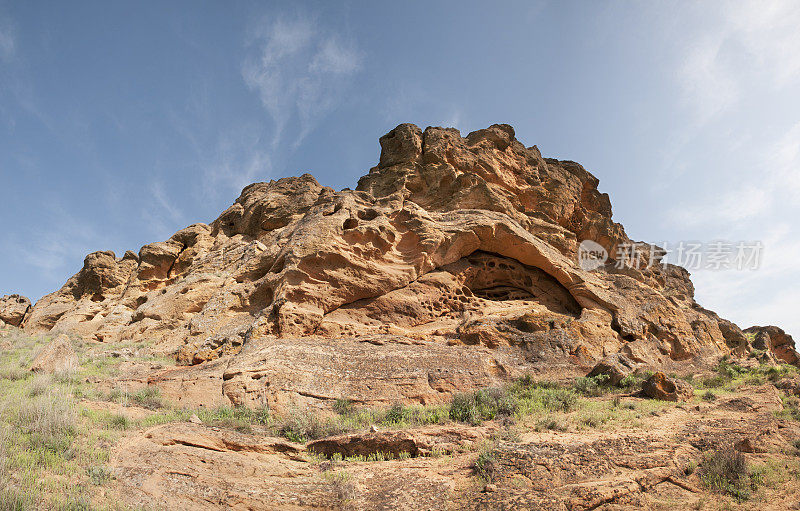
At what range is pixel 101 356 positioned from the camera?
1341 centimetres

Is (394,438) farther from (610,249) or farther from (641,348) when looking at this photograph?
(610,249)

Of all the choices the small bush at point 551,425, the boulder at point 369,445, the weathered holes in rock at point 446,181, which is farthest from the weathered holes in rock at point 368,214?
the boulder at point 369,445

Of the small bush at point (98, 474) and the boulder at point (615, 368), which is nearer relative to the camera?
the small bush at point (98, 474)

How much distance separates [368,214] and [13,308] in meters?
Answer: 28.6

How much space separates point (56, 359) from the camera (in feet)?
36.1

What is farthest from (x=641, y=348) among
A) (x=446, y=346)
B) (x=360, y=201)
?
(x=360, y=201)

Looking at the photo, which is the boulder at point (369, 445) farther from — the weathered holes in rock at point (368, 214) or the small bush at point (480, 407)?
the weathered holes in rock at point (368, 214)

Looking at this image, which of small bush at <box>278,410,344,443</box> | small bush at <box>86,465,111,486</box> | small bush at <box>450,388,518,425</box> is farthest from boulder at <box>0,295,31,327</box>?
small bush at <box>450,388,518,425</box>

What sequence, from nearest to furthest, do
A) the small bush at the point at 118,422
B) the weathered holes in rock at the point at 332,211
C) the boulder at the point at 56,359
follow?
the small bush at the point at 118,422 < the boulder at the point at 56,359 < the weathered holes in rock at the point at 332,211

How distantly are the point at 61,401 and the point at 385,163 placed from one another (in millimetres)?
19873

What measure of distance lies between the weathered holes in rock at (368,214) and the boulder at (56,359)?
10088 mm

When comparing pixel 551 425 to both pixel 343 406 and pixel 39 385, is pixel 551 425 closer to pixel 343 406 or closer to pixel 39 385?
pixel 343 406

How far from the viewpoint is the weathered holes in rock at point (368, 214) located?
17.3 meters

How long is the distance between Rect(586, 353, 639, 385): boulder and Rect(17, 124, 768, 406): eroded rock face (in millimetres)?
617
